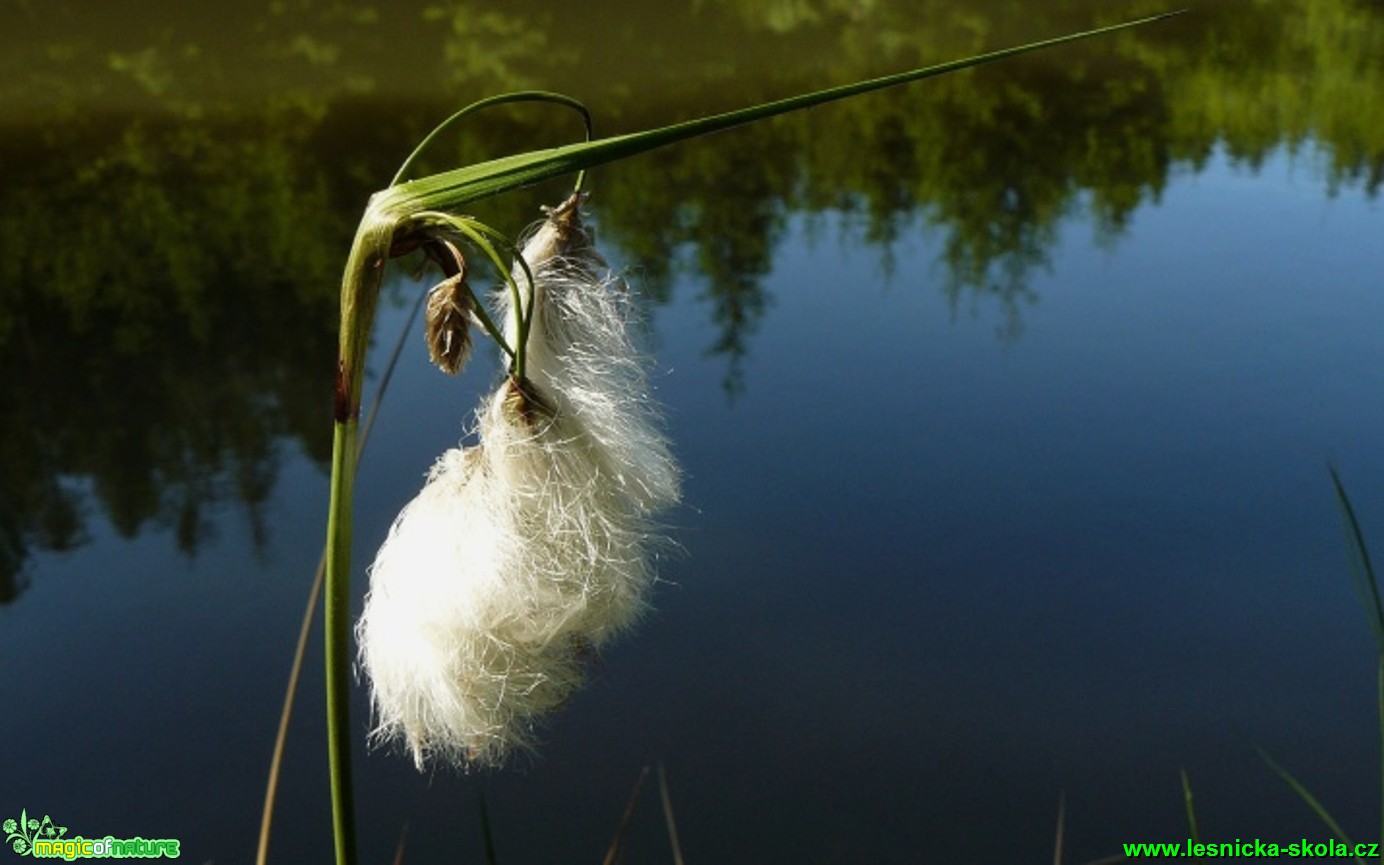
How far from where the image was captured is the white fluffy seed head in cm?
61

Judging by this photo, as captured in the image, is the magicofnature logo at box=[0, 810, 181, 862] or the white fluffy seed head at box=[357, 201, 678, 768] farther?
the magicofnature logo at box=[0, 810, 181, 862]

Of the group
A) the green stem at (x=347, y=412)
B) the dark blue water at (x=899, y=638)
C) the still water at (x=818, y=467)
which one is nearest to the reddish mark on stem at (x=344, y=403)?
the green stem at (x=347, y=412)

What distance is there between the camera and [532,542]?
2.03ft

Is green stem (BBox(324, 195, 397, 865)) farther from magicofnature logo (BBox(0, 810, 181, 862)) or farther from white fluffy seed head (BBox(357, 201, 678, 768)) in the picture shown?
magicofnature logo (BBox(0, 810, 181, 862))

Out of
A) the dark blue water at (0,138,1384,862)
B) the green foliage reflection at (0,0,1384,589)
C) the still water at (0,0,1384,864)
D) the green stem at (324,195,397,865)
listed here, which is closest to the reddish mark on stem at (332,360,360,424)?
the green stem at (324,195,397,865)

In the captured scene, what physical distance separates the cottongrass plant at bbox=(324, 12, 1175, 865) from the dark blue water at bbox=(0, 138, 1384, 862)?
46.9 inches

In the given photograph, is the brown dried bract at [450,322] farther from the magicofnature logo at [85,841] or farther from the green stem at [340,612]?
the magicofnature logo at [85,841]

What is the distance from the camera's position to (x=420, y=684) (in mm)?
635

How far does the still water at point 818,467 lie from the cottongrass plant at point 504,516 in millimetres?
266

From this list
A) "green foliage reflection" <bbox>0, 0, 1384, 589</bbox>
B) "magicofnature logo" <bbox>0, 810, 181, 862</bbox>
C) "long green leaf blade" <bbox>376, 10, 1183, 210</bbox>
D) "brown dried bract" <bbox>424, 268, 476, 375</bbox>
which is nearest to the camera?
"long green leaf blade" <bbox>376, 10, 1183, 210</bbox>

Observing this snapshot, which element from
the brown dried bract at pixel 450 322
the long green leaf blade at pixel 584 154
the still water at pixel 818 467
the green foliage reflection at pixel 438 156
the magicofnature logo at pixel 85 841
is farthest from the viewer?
the green foliage reflection at pixel 438 156

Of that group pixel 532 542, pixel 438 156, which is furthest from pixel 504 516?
pixel 438 156

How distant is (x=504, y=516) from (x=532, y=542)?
0.02 m

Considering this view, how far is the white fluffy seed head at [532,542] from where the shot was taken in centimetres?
61
